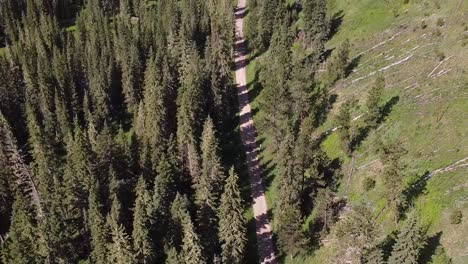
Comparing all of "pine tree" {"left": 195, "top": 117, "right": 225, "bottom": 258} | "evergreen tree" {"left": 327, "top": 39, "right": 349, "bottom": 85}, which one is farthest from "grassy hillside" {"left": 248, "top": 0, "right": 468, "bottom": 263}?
"pine tree" {"left": 195, "top": 117, "right": 225, "bottom": 258}

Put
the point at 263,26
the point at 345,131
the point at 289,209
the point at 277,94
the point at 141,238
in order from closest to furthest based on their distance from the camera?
the point at 141,238 → the point at 289,209 → the point at 345,131 → the point at 277,94 → the point at 263,26

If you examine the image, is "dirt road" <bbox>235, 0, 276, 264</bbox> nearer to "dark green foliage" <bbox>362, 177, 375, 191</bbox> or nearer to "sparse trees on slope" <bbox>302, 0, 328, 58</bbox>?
"dark green foliage" <bbox>362, 177, 375, 191</bbox>

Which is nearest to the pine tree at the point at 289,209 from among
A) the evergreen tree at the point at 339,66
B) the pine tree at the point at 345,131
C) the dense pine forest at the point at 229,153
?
the dense pine forest at the point at 229,153

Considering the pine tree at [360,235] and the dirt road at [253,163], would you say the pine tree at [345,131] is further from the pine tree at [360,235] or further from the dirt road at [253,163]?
the pine tree at [360,235]

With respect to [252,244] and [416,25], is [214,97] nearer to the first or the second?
[252,244]

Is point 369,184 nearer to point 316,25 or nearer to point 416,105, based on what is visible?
point 416,105

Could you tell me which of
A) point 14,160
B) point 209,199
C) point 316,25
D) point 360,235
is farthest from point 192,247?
point 316,25
